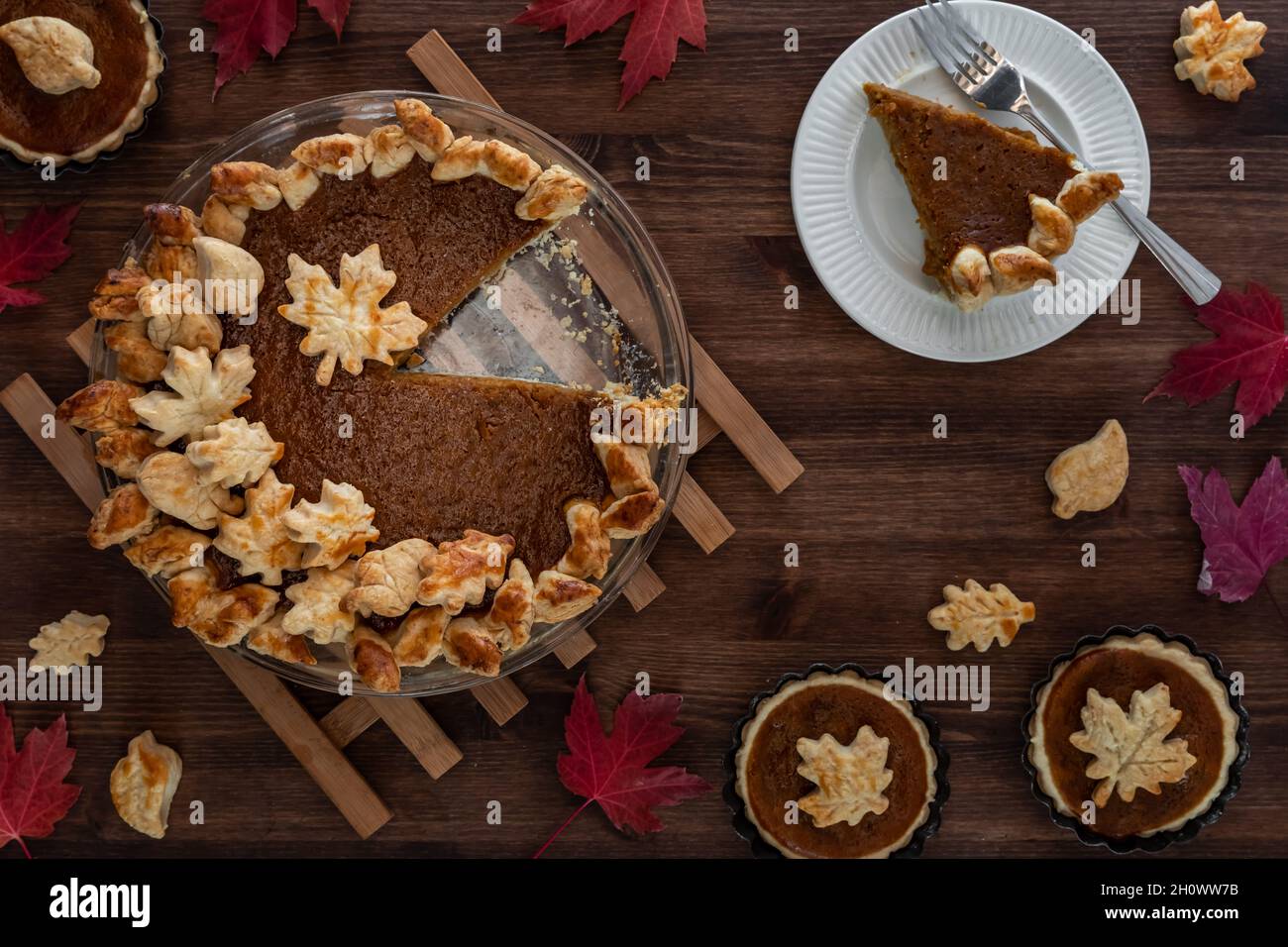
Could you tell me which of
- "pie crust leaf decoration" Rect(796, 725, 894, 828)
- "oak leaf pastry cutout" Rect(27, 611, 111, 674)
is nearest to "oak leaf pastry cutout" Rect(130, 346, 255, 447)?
"oak leaf pastry cutout" Rect(27, 611, 111, 674)

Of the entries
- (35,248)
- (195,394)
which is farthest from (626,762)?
(35,248)

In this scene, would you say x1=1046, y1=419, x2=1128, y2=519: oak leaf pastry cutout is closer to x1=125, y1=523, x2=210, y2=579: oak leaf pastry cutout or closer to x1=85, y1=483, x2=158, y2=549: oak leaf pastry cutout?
x1=125, y1=523, x2=210, y2=579: oak leaf pastry cutout

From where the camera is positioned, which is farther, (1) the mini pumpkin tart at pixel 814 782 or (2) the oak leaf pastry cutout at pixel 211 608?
(1) the mini pumpkin tart at pixel 814 782

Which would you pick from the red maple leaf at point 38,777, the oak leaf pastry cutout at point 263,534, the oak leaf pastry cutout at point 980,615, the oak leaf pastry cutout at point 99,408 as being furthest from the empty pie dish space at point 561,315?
the oak leaf pastry cutout at point 980,615

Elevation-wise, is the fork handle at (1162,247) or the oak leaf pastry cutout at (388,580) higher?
the fork handle at (1162,247)

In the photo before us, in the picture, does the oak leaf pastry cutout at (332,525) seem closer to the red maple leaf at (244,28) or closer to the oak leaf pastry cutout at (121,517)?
the oak leaf pastry cutout at (121,517)

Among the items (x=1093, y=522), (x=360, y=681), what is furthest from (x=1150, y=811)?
(x=360, y=681)
